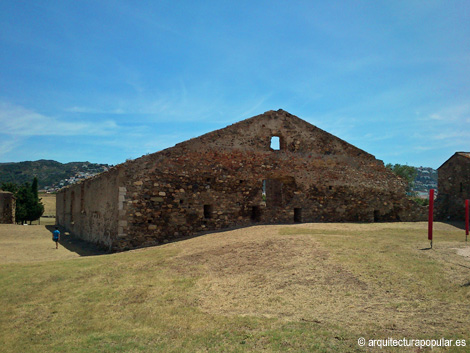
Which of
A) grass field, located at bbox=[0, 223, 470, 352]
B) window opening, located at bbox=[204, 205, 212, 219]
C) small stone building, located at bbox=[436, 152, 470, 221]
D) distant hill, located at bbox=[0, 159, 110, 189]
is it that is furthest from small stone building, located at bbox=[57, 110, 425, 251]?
distant hill, located at bbox=[0, 159, 110, 189]

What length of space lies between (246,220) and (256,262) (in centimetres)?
703

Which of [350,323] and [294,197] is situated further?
[294,197]

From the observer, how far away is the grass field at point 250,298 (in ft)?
15.3

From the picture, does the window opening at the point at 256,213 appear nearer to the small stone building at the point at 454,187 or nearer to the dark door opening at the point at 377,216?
the dark door opening at the point at 377,216

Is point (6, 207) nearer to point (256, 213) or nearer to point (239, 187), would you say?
point (239, 187)

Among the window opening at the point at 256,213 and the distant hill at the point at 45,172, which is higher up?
the distant hill at the point at 45,172

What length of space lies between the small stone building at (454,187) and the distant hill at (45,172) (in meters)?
71.9

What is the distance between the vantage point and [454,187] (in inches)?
711

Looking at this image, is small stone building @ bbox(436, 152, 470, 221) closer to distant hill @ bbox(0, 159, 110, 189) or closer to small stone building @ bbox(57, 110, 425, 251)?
small stone building @ bbox(57, 110, 425, 251)

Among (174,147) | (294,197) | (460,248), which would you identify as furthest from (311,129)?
(460,248)

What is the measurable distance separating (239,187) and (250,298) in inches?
359

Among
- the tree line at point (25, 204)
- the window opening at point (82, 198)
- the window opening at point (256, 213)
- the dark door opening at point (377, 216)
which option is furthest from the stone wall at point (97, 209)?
the tree line at point (25, 204)

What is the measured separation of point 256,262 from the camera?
8.40 meters

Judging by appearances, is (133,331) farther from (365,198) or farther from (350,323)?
(365,198)
